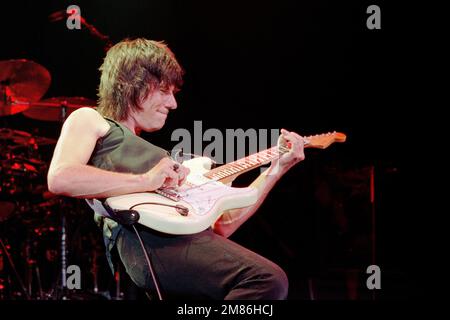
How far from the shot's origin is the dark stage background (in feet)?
19.8

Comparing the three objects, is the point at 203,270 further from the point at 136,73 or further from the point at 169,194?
the point at 136,73

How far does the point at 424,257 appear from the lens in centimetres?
622

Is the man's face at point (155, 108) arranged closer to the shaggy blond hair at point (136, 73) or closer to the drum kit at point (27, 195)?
the shaggy blond hair at point (136, 73)

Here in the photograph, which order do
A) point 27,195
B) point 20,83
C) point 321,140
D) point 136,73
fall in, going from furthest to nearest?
point 27,195 < point 20,83 < point 321,140 < point 136,73

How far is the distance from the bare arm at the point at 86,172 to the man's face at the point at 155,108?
13.1 inches

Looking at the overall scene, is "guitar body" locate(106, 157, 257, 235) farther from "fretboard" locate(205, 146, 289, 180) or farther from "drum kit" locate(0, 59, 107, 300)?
"drum kit" locate(0, 59, 107, 300)

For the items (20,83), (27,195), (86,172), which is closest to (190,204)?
(86,172)

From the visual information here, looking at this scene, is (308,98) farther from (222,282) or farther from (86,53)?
(222,282)

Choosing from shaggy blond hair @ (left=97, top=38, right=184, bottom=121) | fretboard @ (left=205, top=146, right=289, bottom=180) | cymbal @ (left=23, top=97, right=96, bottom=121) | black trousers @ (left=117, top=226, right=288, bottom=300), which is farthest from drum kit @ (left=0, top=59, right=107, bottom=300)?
black trousers @ (left=117, top=226, right=288, bottom=300)

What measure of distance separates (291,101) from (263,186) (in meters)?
A: 4.19

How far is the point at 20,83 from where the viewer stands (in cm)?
516

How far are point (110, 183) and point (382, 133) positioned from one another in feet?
16.0

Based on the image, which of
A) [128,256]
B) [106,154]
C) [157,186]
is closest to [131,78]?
[106,154]

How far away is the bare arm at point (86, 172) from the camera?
2.01 meters
